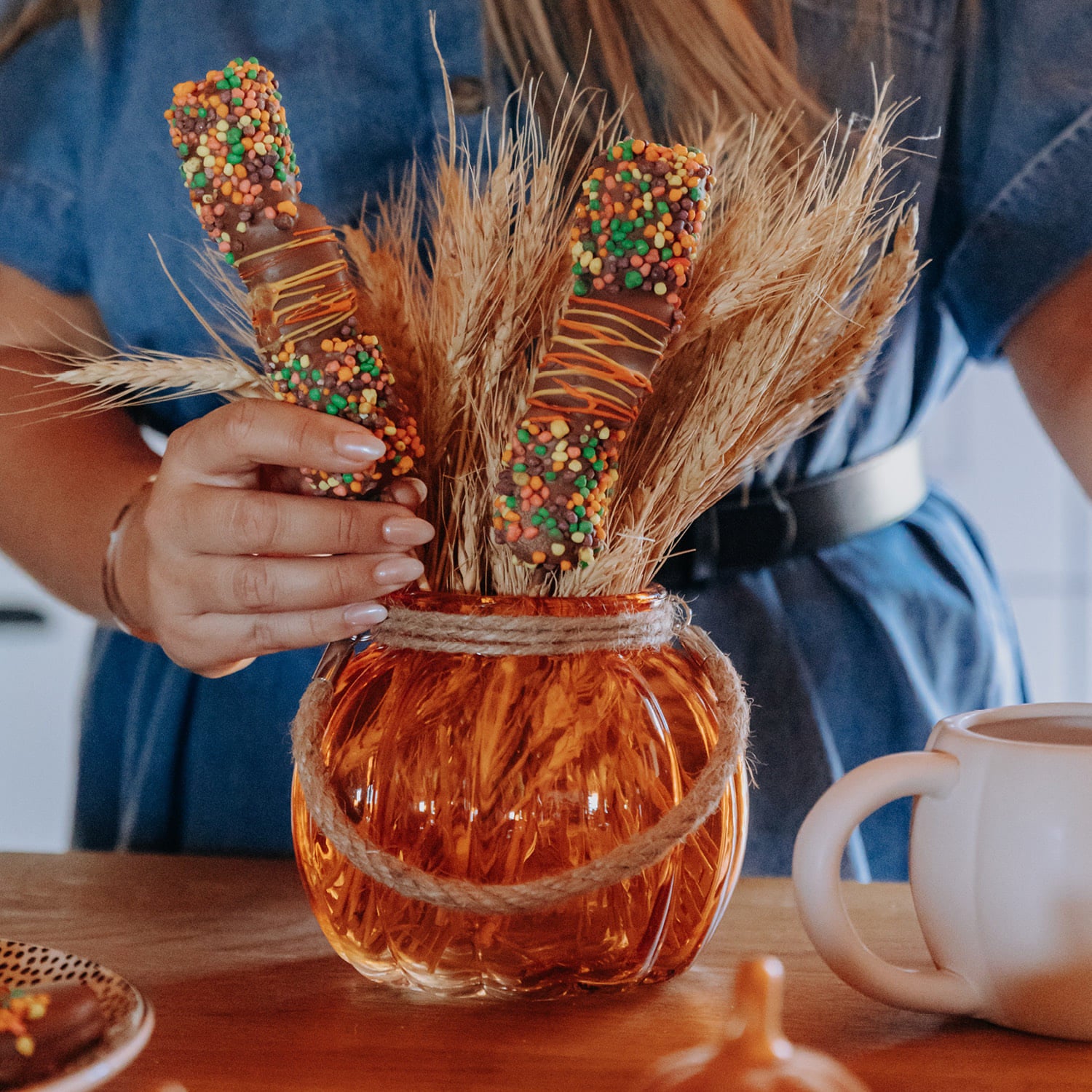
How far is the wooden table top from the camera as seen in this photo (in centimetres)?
30

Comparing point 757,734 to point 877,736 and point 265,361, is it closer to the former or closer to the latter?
point 877,736

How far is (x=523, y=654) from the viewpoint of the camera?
330 millimetres

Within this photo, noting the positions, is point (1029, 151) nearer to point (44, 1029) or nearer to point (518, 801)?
point (518, 801)

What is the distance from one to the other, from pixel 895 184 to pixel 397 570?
392 millimetres

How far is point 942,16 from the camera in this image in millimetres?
597

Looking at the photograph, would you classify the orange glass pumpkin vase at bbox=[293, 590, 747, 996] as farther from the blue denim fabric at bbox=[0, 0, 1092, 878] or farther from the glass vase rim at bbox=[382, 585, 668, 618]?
the blue denim fabric at bbox=[0, 0, 1092, 878]

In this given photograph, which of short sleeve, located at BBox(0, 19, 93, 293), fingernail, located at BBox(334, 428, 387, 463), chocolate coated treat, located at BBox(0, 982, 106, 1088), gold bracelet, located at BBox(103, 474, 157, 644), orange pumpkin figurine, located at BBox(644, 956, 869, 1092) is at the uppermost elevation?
short sleeve, located at BBox(0, 19, 93, 293)

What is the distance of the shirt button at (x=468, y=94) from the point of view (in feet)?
1.92

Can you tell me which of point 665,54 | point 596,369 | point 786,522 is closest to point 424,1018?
point 596,369

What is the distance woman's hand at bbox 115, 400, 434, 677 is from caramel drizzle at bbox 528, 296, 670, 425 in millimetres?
50

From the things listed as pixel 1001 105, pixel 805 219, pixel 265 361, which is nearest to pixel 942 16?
pixel 1001 105

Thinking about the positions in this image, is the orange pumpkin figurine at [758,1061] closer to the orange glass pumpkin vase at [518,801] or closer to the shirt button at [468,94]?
the orange glass pumpkin vase at [518,801]

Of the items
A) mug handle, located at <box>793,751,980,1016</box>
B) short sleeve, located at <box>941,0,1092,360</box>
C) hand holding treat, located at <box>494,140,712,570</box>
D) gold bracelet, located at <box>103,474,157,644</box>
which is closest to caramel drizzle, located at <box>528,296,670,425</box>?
hand holding treat, located at <box>494,140,712,570</box>

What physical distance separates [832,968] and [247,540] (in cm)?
21
